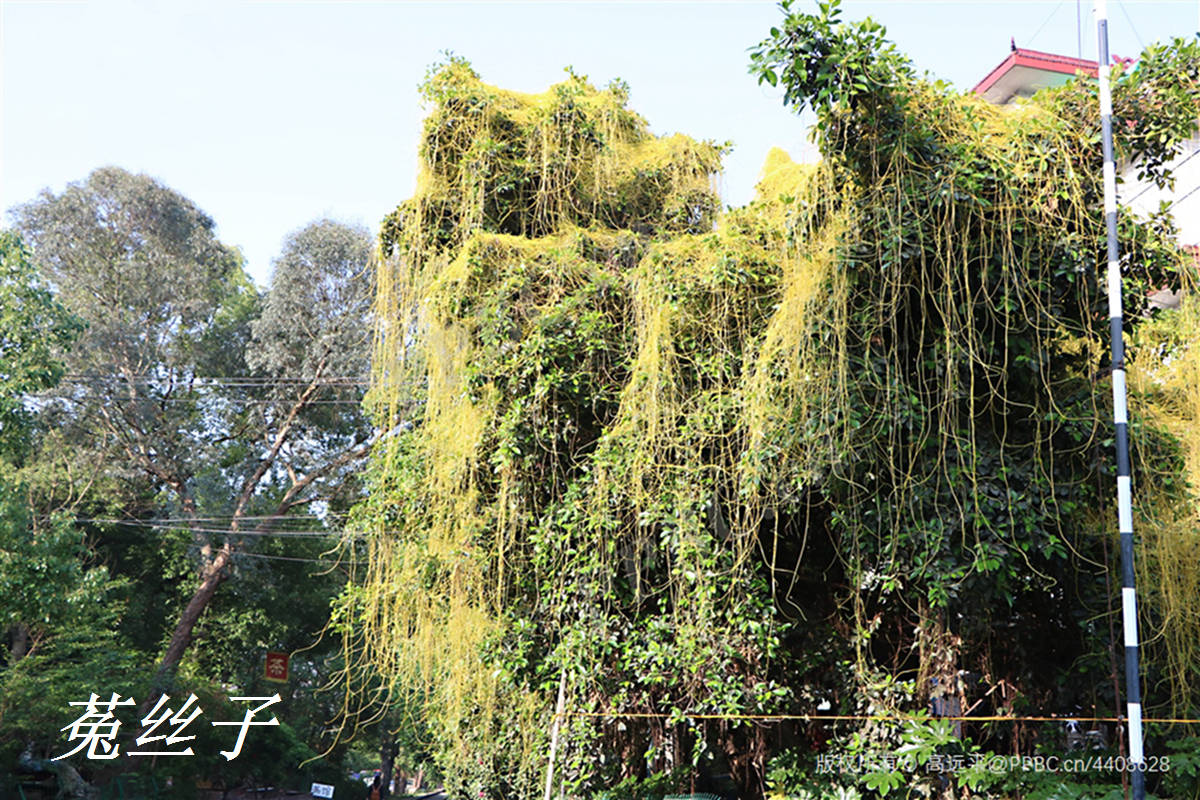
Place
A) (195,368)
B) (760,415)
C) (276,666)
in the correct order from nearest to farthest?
1. (760,415)
2. (276,666)
3. (195,368)

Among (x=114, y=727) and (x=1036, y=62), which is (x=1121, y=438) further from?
(x=1036, y=62)

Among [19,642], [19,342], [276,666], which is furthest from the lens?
[276,666]

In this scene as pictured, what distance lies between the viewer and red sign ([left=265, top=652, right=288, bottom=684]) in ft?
58.6

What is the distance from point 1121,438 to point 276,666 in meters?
16.3

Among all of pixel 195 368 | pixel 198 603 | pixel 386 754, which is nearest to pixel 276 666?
pixel 198 603

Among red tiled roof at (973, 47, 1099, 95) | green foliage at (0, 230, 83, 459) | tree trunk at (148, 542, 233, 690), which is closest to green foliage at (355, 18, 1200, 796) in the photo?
green foliage at (0, 230, 83, 459)

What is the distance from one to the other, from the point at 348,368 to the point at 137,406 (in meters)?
3.67

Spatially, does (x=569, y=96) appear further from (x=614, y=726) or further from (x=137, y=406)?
(x=137, y=406)

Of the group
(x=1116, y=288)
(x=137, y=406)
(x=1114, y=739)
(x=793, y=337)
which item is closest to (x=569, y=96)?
(x=793, y=337)

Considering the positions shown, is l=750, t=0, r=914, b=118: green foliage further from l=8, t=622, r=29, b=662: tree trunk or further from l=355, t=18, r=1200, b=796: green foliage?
l=8, t=622, r=29, b=662: tree trunk

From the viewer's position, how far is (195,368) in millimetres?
18375

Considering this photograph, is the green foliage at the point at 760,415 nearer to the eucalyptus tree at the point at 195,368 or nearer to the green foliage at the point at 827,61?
the green foliage at the point at 827,61

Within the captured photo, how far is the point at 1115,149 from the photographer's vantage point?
17.6 feet

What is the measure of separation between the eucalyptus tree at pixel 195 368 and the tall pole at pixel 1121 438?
46.2ft
